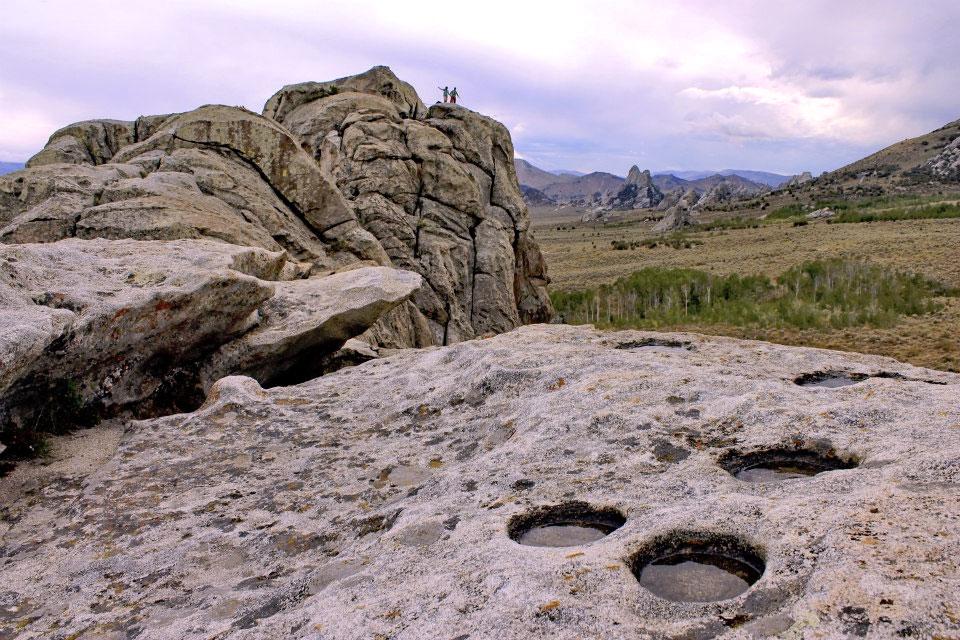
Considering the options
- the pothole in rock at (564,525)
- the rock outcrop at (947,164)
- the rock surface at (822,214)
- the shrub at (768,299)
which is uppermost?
the rock outcrop at (947,164)

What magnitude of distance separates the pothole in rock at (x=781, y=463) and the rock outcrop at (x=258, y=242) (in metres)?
7.94

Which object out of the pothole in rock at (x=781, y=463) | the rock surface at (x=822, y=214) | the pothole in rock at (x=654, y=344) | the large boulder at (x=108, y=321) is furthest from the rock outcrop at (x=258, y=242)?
the rock surface at (x=822, y=214)

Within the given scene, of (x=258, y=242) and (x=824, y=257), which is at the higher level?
(x=258, y=242)

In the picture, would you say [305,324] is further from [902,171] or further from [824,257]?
[902,171]

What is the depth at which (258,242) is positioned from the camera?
17.5m

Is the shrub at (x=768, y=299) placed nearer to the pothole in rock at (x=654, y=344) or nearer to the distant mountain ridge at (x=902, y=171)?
the pothole in rock at (x=654, y=344)

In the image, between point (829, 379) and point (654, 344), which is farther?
point (654, 344)

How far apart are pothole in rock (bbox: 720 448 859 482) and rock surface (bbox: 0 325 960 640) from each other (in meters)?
0.10

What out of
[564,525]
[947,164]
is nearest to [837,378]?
[564,525]

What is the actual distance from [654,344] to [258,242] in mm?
11389

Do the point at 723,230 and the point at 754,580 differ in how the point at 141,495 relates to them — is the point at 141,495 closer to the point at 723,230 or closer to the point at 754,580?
the point at 754,580

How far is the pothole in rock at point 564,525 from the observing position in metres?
5.21

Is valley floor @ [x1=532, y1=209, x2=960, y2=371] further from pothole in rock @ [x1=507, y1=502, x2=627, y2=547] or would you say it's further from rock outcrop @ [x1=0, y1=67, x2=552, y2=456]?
pothole in rock @ [x1=507, y1=502, x2=627, y2=547]

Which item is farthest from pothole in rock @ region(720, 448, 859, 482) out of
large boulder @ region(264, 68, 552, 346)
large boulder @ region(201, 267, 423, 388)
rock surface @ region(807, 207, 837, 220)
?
rock surface @ region(807, 207, 837, 220)
